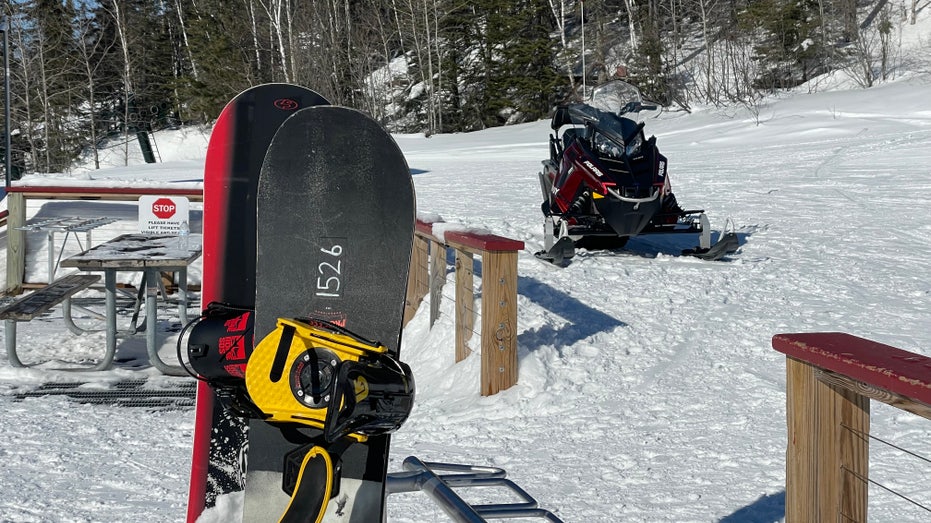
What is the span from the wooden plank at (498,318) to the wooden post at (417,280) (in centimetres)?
192

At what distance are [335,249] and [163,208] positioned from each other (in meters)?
6.03

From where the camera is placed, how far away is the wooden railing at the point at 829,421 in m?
2.09

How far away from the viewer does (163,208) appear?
8008 millimetres

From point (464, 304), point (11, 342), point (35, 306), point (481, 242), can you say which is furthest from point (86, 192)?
point (481, 242)

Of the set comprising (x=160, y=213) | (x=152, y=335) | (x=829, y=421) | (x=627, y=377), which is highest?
(x=160, y=213)

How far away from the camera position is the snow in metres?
3.71

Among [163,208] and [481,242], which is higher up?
[163,208]

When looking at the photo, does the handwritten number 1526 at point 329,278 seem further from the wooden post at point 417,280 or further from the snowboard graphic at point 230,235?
the wooden post at point 417,280

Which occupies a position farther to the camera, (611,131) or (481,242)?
(611,131)

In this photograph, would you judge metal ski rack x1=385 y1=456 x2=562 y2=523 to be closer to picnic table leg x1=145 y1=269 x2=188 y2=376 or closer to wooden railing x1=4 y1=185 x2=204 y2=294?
picnic table leg x1=145 y1=269 x2=188 y2=376

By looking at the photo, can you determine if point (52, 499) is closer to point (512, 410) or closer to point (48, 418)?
point (48, 418)

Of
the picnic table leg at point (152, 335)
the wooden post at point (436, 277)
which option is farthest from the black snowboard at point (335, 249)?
the picnic table leg at point (152, 335)

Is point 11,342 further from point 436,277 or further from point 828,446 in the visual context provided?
point 828,446

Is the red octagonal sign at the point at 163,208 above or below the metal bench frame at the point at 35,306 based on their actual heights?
above
